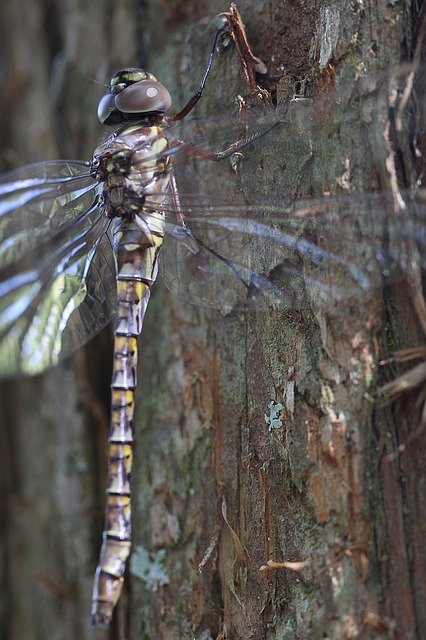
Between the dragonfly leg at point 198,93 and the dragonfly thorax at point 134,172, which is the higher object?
the dragonfly leg at point 198,93

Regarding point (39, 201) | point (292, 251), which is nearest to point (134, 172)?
point (39, 201)

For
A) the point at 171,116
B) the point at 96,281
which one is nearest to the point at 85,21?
the point at 171,116

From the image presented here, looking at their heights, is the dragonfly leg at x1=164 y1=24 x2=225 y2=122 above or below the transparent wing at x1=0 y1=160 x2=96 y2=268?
above

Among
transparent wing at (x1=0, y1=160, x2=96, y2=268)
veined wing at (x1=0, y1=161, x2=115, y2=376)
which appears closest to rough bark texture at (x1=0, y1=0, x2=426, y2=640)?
veined wing at (x1=0, y1=161, x2=115, y2=376)

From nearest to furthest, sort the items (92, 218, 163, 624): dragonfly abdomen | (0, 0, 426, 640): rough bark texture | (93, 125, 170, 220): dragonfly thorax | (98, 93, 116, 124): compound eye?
1. (0, 0, 426, 640): rough bark texture
2. (92, 218, 163, 624): dragonfly abdomen
3. (93, 125, 170, 220): dragonfly thorax
4. (98, 93, 116, 124): compound eye

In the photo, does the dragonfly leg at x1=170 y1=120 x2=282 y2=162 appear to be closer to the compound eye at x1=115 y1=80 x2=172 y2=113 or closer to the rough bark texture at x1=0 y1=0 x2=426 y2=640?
the rough bark texture at x1=0 y1=0 x2=426 y2=640

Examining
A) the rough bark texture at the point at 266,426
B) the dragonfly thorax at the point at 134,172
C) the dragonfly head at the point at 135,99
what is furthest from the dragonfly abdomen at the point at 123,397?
the dragonfly head at the point at 135,99

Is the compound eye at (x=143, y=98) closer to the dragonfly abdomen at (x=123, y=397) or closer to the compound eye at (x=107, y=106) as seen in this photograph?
the compound eye at (x=107, y=106)
